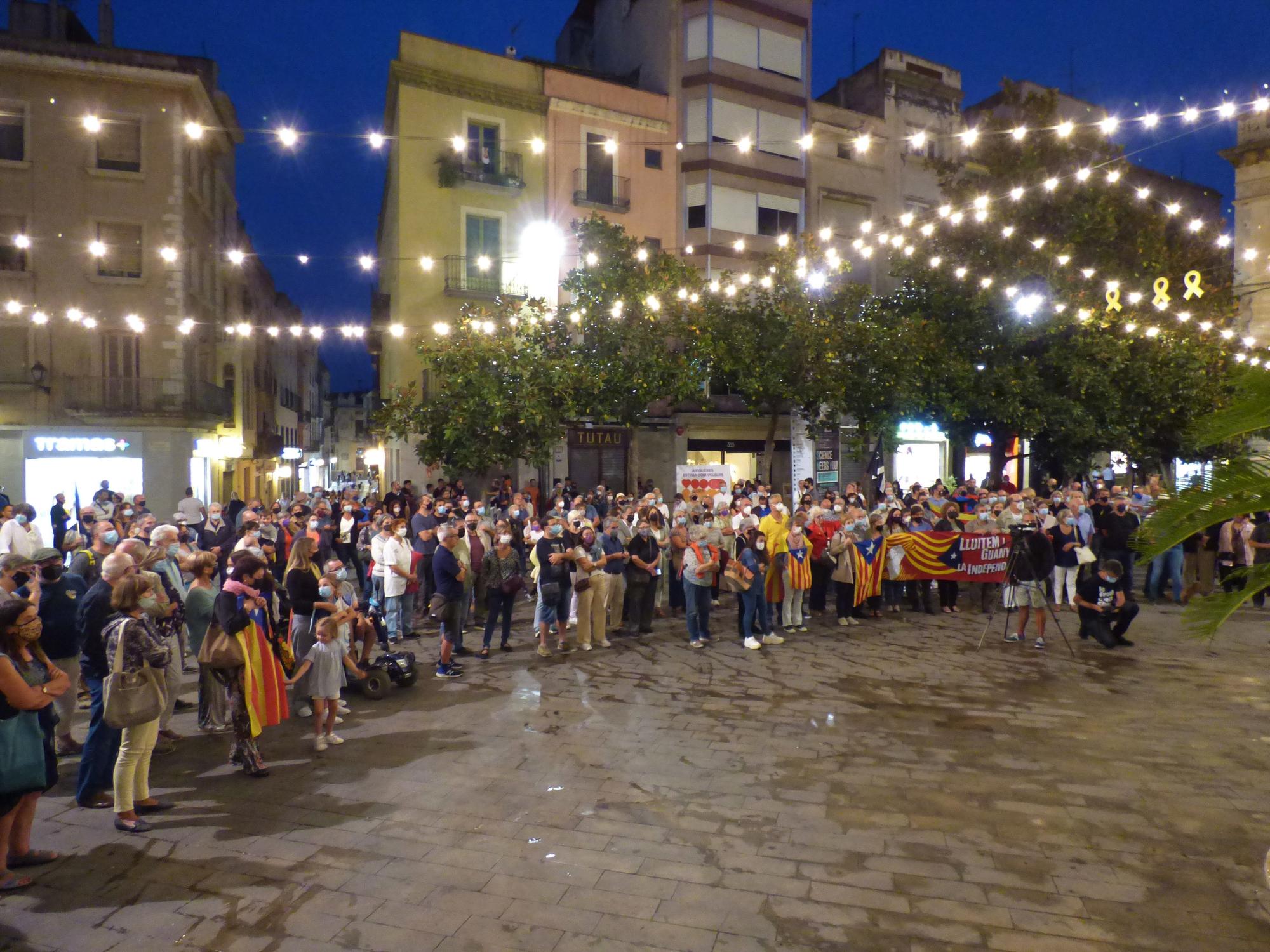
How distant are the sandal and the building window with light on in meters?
22.1

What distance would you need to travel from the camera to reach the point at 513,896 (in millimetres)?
4434

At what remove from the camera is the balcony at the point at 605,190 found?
2642 cm

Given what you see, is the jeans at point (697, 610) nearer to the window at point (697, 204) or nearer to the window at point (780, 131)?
the window at point (697, 204)

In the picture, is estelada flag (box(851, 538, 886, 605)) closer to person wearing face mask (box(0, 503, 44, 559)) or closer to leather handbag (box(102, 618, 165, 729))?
leather handbag (box(102, 618, 165, 729))

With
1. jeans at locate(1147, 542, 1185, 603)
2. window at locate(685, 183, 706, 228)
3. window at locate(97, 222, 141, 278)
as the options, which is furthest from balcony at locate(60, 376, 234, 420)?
jeans at locate(1147, 542, 1185, 603)

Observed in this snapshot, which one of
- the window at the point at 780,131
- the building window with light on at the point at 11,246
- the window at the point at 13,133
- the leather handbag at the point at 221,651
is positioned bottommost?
the leather handbag at the point at 221,651

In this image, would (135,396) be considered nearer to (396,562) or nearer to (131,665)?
(396,562)

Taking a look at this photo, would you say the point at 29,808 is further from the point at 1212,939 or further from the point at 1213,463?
the point at 1213,463

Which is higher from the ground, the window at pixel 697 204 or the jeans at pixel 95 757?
the window at pixel 697 204

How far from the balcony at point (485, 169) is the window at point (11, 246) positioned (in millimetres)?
11341

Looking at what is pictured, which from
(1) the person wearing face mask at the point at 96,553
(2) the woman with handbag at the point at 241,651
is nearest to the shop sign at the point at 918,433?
(1) the person wearing face mask at the point at 96,553

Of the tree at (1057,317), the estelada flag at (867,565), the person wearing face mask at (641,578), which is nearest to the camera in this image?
the person wearing face mask at (641,578)

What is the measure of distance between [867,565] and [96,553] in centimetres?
1007

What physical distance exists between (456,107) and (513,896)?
2544 centimetres
